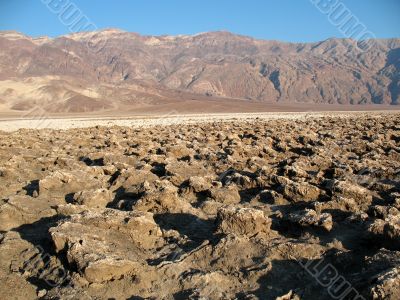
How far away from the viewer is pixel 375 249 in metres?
4.78

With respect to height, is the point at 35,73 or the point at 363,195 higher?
the point at 35,73

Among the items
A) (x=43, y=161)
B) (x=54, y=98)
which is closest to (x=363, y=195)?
(x=43, y=161)

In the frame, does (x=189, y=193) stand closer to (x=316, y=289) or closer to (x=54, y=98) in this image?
(x=316, y=289)

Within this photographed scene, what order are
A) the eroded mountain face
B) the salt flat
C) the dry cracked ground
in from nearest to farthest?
the dry cracked ground, the salt flat, the eroded mountain face

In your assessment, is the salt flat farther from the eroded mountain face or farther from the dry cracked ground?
the eroded mountain face

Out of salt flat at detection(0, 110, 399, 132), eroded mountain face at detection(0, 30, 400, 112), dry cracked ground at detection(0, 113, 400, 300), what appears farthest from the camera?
eroded mountain face at detection(0, 30, 400, 112)

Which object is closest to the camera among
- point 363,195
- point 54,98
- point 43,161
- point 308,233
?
point 308,233

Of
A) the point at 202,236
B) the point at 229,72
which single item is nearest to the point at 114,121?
the point at 202,236

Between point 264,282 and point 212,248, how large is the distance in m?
0.79

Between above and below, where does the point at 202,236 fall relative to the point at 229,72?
below

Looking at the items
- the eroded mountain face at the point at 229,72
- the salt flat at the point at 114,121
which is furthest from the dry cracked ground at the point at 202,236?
the eroded mountain face at the point at 229,72

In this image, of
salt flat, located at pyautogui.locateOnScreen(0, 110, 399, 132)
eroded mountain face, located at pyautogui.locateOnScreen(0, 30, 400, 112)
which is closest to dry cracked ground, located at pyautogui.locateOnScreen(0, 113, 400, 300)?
salt flat, located at pyautogui.locateOnScreen(0, 110, 399, 132)

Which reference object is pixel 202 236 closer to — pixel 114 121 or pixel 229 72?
pixel 114 121

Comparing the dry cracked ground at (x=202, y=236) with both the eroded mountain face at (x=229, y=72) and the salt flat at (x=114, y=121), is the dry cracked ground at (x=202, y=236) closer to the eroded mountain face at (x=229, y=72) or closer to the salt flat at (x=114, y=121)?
the salt flat at (x=114, y=121)
